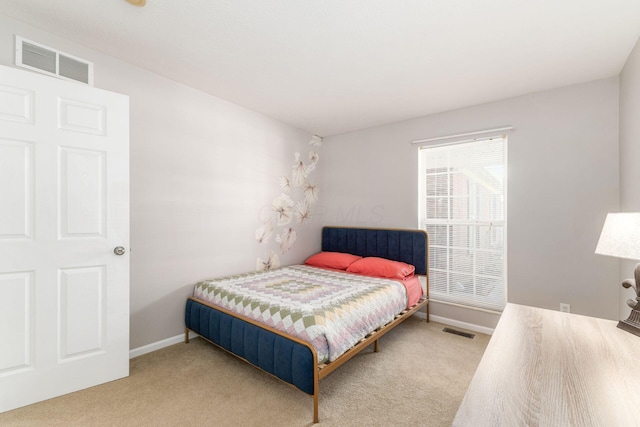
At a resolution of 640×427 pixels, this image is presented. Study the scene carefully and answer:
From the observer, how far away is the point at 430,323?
3.23m

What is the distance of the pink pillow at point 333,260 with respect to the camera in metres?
3.55

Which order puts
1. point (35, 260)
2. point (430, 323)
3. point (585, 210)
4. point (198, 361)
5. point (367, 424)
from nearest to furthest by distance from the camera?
point (367, 424) → point (35, 260) → point (198, 361) → point (585, 210) → point (430, 323)

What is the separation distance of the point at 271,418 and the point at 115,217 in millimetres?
1764

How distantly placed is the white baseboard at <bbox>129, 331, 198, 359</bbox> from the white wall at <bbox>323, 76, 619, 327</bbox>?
9.11 feet

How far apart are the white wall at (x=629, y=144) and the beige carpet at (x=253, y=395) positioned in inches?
52.9

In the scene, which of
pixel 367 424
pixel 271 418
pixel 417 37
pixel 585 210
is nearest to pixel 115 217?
pixel 271 418

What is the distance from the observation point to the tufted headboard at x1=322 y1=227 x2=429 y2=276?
3330 mm

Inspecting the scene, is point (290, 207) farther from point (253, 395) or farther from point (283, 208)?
point (253, 395)

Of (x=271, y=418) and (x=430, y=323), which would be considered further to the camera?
(x=430, y=323)

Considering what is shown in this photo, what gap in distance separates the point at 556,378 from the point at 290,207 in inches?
126

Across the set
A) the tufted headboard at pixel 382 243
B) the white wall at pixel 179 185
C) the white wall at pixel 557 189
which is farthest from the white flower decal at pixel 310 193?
the white wall at pixel 557 189

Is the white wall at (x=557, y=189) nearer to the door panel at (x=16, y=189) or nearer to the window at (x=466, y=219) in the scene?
the window at (x=466, y=219)

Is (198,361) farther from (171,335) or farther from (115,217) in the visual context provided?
(115,217)

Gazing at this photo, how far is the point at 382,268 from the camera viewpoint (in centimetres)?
319
